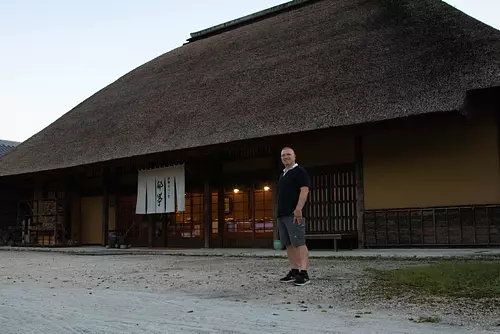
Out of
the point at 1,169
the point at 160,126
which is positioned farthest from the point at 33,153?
the point at 160,126

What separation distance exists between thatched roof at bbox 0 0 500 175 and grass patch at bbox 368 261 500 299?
3582mm

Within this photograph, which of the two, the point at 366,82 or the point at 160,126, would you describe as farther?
the point at 160,126

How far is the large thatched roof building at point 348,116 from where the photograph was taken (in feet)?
30.5

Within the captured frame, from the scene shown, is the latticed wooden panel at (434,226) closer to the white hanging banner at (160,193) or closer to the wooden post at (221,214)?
the wooden post at (221,214)

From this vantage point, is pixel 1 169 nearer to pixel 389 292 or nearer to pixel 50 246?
pixel 50 246

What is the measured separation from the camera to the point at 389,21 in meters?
11.9

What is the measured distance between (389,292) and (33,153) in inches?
553

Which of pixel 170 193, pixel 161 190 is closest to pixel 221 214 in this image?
pixel 170 193

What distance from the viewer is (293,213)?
16.3 feet

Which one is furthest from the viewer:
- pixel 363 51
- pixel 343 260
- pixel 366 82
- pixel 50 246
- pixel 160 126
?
pixel 50 246

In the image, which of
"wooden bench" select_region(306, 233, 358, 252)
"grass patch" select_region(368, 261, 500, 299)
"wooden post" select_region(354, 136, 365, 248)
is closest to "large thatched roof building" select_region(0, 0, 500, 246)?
"wooden post" select_region(354, 136, 365, 248)

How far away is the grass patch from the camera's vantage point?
13.9 ft

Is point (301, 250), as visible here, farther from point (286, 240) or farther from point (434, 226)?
point (434, 226)

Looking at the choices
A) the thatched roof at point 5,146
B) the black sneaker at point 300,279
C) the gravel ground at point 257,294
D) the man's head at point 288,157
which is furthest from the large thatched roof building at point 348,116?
the thatched roof at point 5,146
